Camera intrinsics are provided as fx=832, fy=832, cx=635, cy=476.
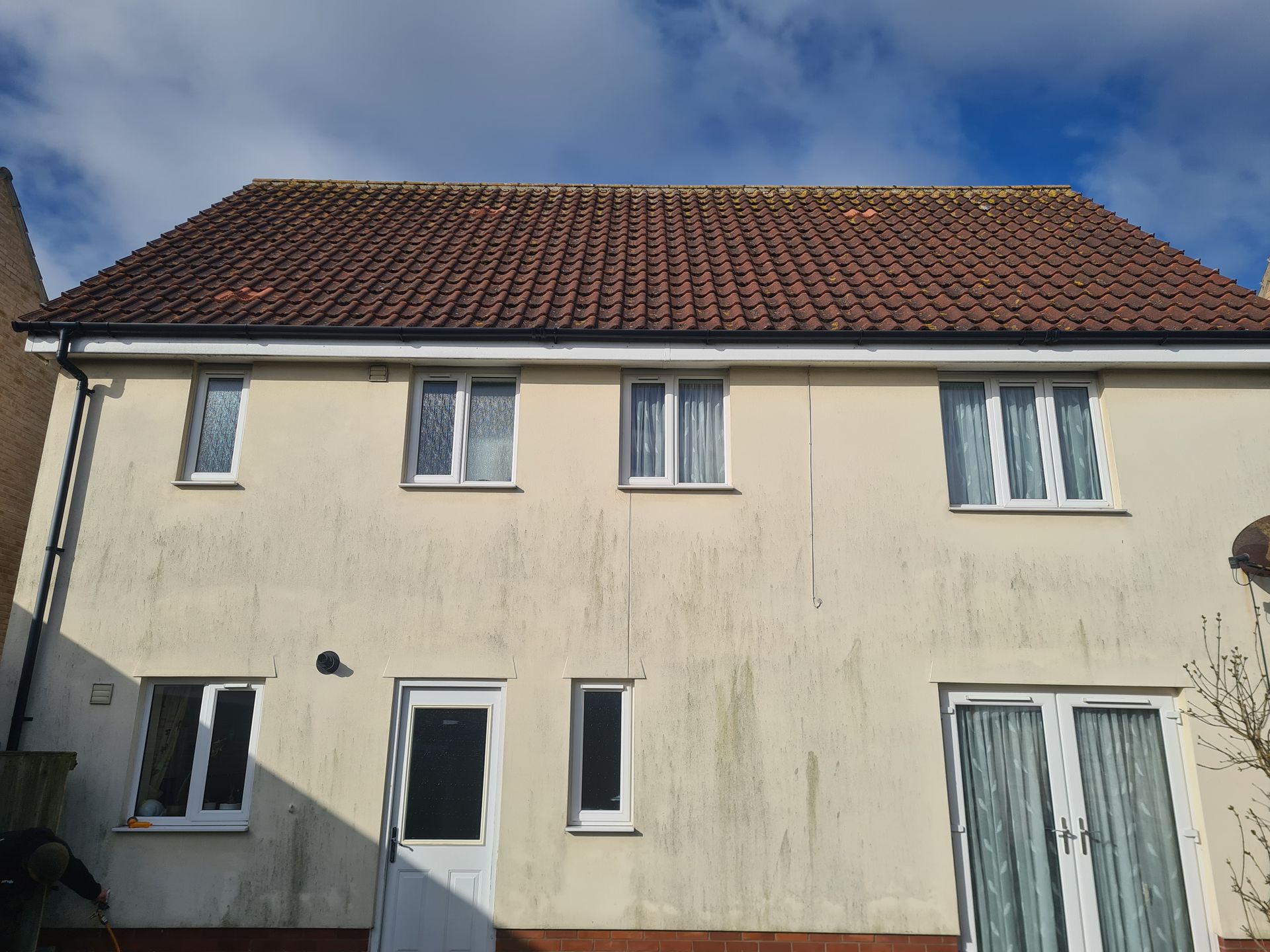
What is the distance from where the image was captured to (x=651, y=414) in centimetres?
868

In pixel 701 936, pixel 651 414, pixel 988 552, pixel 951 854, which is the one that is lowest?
pixel 701 936

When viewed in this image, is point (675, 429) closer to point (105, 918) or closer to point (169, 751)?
point (169, 751)

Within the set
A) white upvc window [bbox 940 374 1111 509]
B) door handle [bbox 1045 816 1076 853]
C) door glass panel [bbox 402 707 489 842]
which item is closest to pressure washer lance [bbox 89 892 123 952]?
door glass panel [bbox 402 707 489 842]

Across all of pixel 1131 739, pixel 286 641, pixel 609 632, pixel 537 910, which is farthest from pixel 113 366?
pixel 1131 739

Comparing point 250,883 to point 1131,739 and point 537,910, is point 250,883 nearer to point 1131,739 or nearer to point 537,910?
point 537,910

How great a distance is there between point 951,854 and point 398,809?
196 inches

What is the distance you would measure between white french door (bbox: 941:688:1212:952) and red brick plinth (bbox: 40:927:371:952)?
5530 millimetres

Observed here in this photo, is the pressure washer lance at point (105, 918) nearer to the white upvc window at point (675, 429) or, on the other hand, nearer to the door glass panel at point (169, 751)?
the door glass panel at point (169, 751)

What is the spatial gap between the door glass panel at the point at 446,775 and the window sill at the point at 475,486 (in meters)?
2.10

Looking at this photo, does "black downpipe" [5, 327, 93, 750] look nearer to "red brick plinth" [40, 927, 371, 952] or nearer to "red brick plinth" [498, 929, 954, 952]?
"red brick plinth" [40, 927, 371, 952]

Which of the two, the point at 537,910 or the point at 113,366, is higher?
the point at 113,366

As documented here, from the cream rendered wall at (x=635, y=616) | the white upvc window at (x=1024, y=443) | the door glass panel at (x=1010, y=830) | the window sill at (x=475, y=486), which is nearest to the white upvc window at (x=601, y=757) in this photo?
the cream rendered wall at (x=635, y=616)

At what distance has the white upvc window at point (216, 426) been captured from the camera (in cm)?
852

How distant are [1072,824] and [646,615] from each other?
4.23 meters
